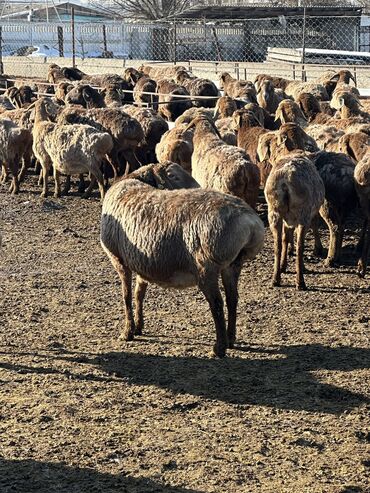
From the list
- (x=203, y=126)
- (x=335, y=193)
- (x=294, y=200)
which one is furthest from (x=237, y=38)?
(x=294, y=200)

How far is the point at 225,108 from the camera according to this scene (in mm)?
14758

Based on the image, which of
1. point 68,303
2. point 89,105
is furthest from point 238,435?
point 89,105

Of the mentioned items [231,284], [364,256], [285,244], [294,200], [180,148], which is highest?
[180,148]

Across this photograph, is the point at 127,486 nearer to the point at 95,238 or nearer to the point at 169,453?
the point at 169,453

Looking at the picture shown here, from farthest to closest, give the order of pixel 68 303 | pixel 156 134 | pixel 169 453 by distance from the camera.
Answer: pixel 156 134
pixel 68 303
pixel 169 453

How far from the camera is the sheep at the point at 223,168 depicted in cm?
1012

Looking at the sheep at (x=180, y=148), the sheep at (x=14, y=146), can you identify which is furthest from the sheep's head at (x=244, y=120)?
the sheep at (x=14, y=146)

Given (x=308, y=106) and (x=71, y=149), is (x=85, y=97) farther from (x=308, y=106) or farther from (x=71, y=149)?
(x=308, y=106)

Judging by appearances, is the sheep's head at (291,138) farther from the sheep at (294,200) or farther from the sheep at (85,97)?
the sheep at (85,97)

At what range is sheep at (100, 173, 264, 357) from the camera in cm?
683

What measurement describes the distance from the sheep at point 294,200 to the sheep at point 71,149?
4786 mm

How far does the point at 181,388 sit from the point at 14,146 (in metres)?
9.14

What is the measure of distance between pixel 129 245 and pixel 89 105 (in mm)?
10690

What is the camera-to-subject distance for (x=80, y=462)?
549 cm
